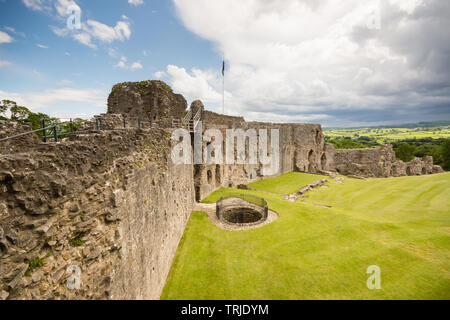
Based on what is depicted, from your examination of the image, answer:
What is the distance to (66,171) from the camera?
3467 mm

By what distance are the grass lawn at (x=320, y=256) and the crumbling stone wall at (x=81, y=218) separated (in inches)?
122

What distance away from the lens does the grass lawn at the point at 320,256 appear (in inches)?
308

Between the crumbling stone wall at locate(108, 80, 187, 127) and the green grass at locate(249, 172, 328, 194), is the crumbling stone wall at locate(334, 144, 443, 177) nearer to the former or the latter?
the green grass at locate(249, 172, 328, 194)

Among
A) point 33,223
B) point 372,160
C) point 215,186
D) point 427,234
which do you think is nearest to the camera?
point 33,223

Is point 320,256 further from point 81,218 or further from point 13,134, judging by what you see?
point 13,134

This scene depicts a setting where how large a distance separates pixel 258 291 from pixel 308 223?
6.64 metres

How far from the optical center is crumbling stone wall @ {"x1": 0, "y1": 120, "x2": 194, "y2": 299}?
2.69 m

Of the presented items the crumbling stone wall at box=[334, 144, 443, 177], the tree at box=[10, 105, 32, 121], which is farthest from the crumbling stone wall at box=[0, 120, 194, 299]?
the crumbling stone wall at box=[334, 144, 443, 177]

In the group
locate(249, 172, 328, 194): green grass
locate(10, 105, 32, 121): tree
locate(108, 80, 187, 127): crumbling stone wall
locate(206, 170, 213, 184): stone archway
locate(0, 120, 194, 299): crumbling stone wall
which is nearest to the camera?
locate(0, 120, 194, 299): crumbling stone wall

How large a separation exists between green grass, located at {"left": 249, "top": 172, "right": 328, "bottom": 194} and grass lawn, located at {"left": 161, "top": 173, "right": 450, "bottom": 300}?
27.6 feet

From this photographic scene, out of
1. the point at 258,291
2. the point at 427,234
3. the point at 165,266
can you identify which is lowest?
the point at 258,291

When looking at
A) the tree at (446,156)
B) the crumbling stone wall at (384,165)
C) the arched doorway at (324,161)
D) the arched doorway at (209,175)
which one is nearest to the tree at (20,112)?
the arched doorway at (209,175)
